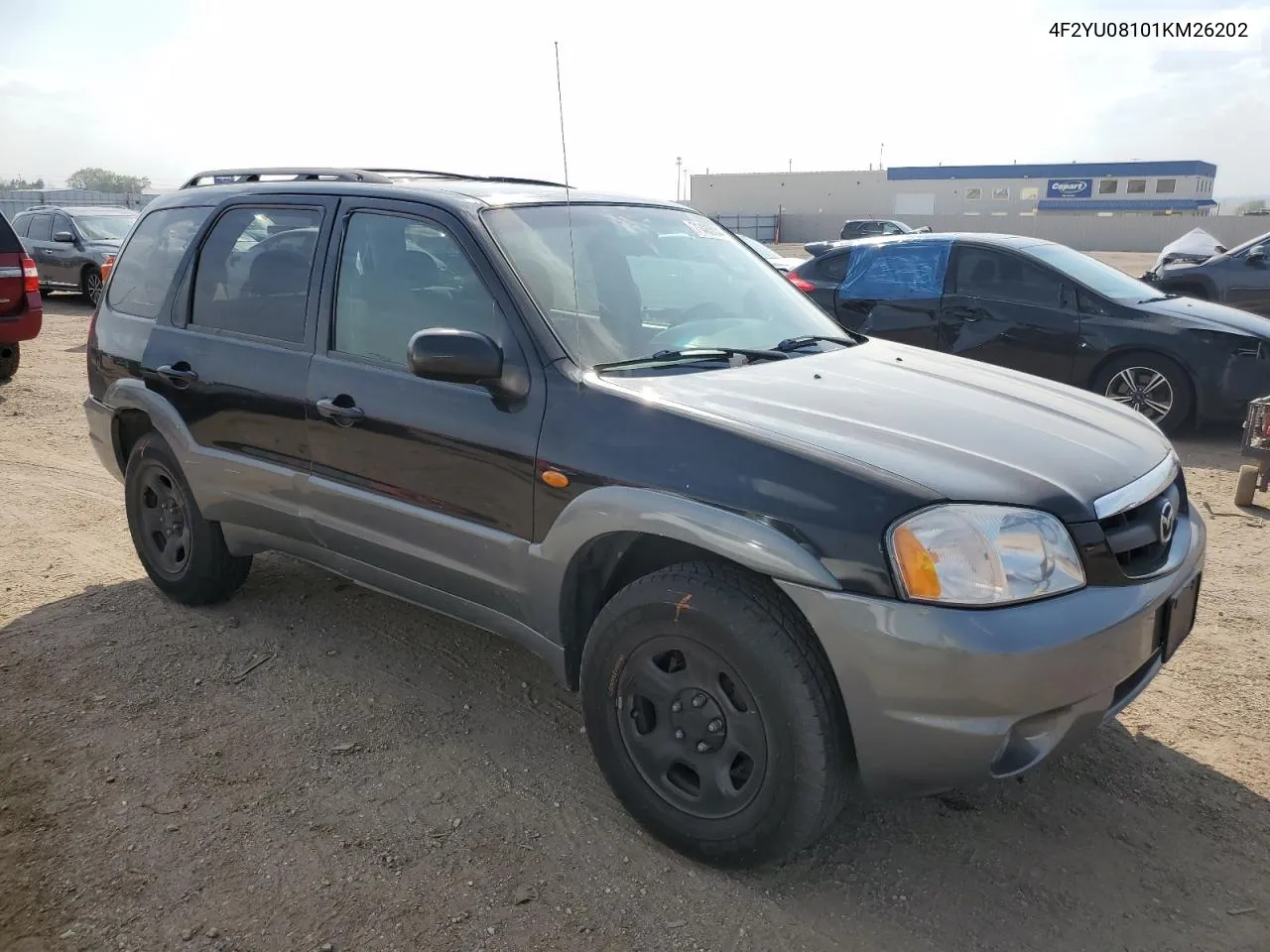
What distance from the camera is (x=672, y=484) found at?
2.58 meters

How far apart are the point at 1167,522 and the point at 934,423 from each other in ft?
2.41

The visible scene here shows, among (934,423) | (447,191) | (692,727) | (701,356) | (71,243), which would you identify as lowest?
(692,727)

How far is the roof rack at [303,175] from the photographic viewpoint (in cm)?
Result: 382

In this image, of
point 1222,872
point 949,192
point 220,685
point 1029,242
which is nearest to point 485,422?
point 220,685

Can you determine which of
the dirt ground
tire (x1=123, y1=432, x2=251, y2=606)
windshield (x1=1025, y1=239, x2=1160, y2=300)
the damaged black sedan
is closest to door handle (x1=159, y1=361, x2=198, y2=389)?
tire (x1=123, y1=432, x2=251, y2=606)

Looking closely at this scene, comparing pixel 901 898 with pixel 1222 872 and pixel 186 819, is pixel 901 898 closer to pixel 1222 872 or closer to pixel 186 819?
pixel 1222 872

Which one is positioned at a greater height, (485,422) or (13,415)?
(485,422)

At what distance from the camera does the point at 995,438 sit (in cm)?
267

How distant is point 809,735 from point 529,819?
3.29ft

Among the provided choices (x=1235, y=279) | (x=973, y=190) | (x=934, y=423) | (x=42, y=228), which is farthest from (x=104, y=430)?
(x=973, y=190)

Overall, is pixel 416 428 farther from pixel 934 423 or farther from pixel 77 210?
pixel 77 210

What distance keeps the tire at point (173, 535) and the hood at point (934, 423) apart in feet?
7.55

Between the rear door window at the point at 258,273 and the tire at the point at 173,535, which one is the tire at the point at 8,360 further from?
the rear door window at the point at 258,273

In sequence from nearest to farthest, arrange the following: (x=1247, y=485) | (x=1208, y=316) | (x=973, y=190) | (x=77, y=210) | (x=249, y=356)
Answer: (x=249, y=356) < (x=1247, y=485) < (x=1208, y=316) < (x=77, y=210) < (x=973, y=190)
